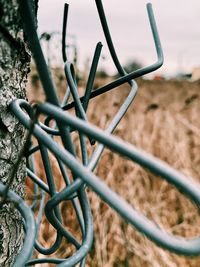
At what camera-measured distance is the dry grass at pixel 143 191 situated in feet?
3.67

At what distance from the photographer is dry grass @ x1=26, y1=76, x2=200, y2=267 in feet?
3.67

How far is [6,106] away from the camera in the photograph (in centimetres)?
26

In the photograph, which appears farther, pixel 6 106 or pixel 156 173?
pixel 6 106

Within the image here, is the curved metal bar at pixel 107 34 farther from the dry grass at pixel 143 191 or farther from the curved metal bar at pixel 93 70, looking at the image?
the dry grass at pixel 143 191

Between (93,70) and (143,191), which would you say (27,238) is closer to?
(93,70)

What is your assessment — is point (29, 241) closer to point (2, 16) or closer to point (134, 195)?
point (2, 16)

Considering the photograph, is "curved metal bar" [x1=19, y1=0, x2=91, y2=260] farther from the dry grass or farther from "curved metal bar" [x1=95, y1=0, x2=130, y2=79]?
the dry grass

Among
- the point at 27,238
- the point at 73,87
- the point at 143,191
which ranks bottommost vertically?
the point at 27,238

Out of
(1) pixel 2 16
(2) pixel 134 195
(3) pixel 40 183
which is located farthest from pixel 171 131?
(1) pixel 2 16

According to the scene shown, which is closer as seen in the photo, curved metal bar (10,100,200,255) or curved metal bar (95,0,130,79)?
curved metal bar (10,100,200,255)

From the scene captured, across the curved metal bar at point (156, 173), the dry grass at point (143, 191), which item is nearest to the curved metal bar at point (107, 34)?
the curved metal bar at point (156, 173)

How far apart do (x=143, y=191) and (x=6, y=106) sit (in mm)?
1246

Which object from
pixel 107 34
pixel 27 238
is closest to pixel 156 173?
pixel 27 238

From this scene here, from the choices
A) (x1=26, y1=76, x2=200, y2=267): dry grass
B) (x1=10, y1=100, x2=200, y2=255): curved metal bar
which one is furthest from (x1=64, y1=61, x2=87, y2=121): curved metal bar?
(x1=26, y1=76, x2=200, y2=267): dry grass
